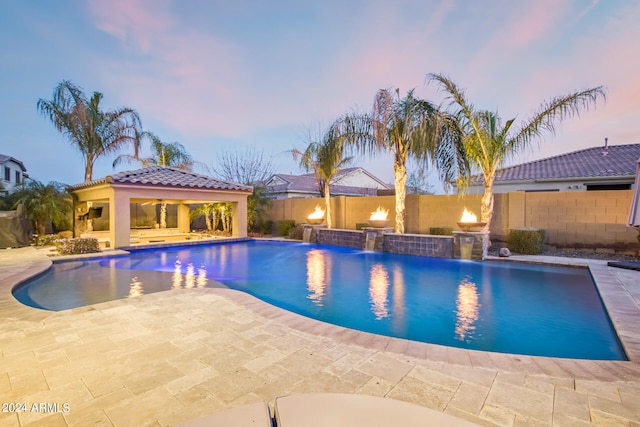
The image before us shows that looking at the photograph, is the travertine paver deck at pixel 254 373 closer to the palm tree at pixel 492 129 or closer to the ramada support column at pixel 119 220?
the palm tree at pixel 492 129

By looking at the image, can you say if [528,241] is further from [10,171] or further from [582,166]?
[10,171]

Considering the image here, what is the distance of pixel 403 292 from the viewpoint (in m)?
7.18

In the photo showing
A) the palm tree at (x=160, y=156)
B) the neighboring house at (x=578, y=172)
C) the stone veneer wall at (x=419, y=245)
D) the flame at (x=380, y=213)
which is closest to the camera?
the stone veneer wall at (x=419, y=245)

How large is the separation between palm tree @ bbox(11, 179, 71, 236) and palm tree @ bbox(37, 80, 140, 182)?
2.12 meters

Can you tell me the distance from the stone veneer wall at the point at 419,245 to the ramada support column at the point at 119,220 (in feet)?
37.0

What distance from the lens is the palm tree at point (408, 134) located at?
11.6 metres

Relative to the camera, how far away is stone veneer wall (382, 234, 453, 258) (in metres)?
11.5

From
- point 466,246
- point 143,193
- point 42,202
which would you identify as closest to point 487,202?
point 466,246

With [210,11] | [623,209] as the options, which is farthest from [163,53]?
[623,209]

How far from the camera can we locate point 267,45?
50.3 ft

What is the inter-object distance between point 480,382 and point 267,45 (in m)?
16.4

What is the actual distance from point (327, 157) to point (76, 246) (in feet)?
36.5

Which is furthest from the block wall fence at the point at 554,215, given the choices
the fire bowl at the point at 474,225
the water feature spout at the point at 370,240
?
the water feature spout at the point at 370,240

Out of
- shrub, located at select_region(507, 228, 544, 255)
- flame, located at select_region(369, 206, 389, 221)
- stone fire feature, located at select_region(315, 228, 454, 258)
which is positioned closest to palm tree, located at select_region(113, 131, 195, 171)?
stone fire feature, located at select_region(315, 228, 454, 258)
